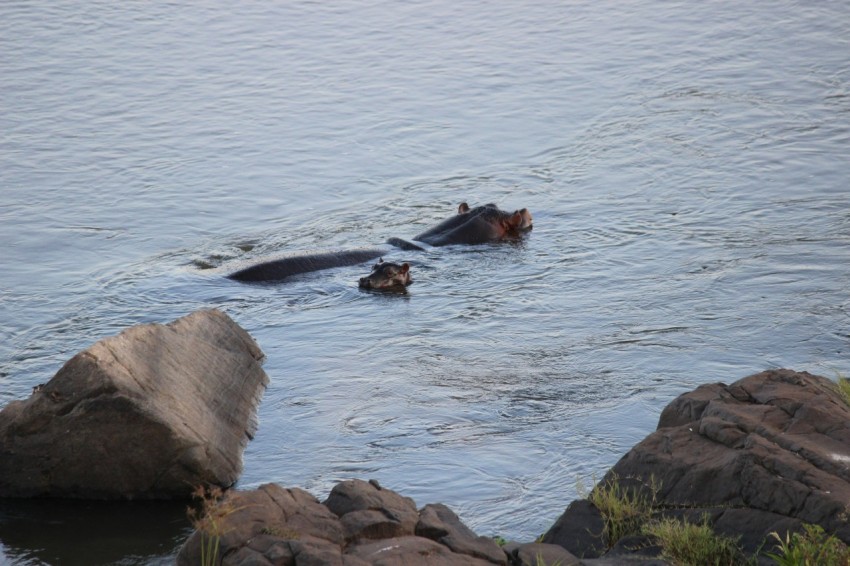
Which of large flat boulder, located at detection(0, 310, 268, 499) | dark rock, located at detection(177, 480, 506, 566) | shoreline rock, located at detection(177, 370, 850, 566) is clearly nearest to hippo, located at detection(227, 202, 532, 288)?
large flat boulder, located at detection(0, 310, 268, 499)

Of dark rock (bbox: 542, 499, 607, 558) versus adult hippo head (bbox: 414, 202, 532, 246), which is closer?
dark rock (bbox: 542, 499, 607, 558)

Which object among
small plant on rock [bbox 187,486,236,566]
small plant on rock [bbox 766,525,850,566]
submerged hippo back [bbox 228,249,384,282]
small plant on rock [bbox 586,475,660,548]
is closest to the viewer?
small plant on rock [bbox 766,525,850,566]

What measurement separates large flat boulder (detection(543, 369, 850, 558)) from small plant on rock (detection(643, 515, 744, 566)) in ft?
0.37

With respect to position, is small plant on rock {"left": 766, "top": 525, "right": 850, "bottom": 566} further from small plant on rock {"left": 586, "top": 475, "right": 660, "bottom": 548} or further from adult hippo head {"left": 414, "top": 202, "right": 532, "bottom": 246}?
adult hippo head {"left": 414, "top": 202, "right": 532, "bottom": 246}

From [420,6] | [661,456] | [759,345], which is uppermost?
[420,6]

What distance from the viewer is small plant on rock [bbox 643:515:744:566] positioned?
225 inches

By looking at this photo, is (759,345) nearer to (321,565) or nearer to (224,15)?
(321,565)

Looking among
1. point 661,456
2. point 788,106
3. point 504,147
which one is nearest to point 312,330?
point 661,456

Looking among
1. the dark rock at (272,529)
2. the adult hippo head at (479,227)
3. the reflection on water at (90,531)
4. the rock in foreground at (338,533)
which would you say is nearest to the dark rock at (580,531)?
the rock in foreground at (338,533)

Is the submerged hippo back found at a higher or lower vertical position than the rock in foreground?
lower

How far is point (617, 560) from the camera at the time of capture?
19.5 feet

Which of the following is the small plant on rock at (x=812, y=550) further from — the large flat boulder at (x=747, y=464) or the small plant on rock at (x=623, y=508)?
the small plant on rock at (x=623, y=508)

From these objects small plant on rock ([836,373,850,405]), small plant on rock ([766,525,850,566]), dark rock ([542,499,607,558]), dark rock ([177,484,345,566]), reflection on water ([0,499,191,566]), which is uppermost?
dark rock ([177,484,345,566])

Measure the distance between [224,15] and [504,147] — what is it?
929 cm
